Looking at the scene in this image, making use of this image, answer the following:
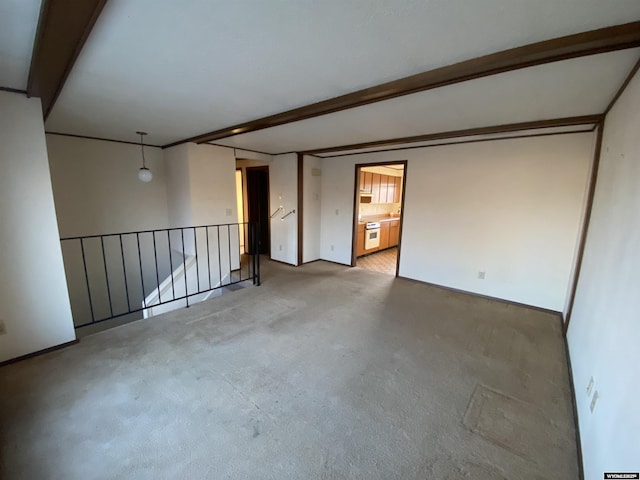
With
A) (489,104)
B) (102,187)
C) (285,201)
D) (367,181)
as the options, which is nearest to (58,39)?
(489,104)

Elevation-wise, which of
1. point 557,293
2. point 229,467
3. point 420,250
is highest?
point 420,250

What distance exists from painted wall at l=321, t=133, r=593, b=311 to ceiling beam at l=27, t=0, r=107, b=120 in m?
4.10

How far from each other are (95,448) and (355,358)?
6.17ft

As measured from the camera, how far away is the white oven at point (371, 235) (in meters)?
6.20

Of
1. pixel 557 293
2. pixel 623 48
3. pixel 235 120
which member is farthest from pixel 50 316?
pixel 557 293

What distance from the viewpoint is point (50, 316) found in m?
2.43

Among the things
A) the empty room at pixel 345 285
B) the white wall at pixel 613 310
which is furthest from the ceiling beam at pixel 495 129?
the white wall at pixel 613 310

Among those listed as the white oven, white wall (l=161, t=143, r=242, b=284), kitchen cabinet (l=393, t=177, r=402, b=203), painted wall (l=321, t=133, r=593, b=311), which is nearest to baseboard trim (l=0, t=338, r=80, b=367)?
white wall (l=161, t=143, r=242, b=284)

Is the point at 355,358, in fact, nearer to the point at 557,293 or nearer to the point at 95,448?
the point at 95,448

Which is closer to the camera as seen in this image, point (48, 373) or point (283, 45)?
point (283, 45)

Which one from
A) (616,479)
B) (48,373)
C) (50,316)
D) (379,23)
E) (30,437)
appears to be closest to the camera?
(616,479)

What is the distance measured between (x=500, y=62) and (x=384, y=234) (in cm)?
543

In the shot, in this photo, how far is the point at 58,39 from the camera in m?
1.45

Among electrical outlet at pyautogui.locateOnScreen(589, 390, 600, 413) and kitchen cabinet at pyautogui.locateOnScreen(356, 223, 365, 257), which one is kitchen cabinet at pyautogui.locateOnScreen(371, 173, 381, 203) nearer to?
kitchen cabinet at pyautogui.locateOnScreen(356, 223, 365, 257)
